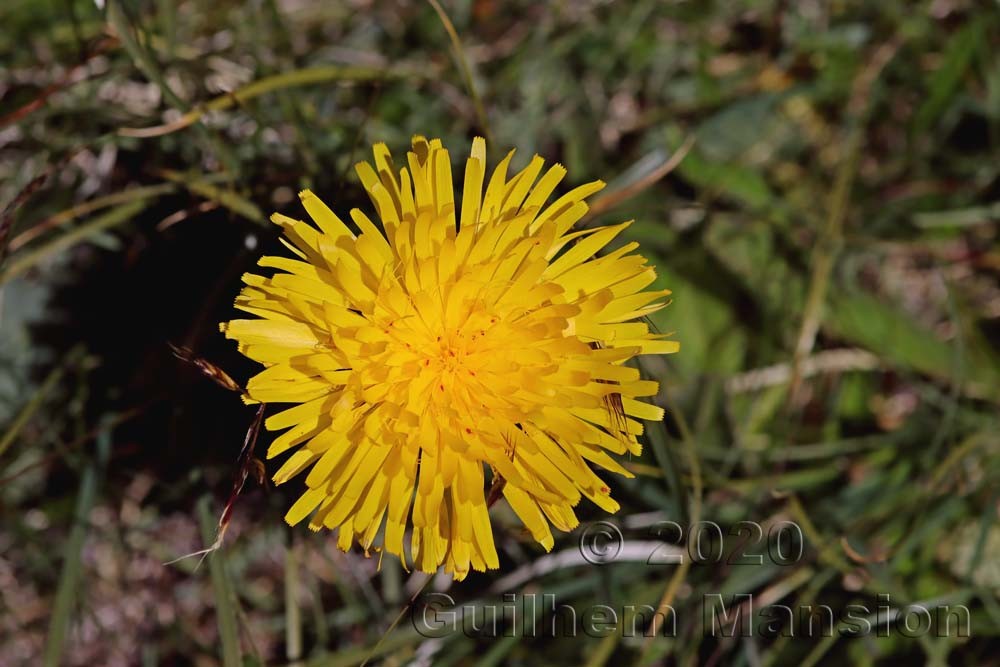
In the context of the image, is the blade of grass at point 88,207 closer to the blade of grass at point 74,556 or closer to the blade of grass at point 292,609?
the blade of grass at point 74,556

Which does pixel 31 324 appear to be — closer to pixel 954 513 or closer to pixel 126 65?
pixel 126 65

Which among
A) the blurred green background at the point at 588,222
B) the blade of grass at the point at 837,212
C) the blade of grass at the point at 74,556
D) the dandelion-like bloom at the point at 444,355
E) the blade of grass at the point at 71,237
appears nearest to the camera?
the dandelion-like bloom at the point at 444,355

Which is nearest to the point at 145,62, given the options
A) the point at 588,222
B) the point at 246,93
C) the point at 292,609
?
the point at 246,93

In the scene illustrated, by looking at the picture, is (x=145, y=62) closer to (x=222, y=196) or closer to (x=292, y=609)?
(x=222, y=196)

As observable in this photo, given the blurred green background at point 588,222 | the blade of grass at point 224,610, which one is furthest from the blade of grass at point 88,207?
the blade of grass at point 224,610

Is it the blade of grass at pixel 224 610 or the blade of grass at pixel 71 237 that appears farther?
the blade of grass at pixel 71 237

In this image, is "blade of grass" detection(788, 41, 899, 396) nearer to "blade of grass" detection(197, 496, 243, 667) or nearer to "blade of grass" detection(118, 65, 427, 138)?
"blade of grass" detection(118, 65, 427, 138)
